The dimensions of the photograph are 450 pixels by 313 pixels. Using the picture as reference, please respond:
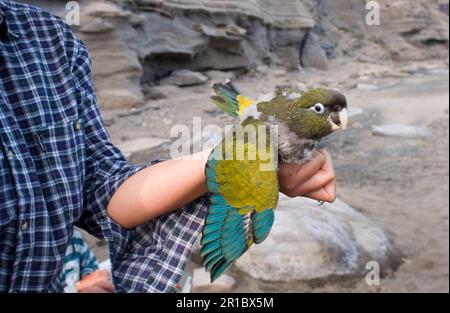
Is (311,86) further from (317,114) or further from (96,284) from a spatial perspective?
(96,284)

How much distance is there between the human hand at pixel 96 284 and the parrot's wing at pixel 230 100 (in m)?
0.46

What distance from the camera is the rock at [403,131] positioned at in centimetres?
175

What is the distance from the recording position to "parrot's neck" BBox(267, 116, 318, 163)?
22cm

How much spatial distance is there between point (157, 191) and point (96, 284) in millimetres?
322

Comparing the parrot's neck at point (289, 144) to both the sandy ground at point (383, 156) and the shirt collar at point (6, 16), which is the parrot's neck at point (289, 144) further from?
the shirt collar at point (6, 16)

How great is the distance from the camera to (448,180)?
5.65 ft

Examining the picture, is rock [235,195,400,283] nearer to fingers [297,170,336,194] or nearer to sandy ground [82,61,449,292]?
sandy ground [82,61,449,292]

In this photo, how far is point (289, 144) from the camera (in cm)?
22

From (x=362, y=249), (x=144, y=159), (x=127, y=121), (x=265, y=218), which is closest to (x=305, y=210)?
(x=362, y=249)

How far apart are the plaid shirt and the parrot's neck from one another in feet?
0.65

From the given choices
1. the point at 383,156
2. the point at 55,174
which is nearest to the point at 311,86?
the point at 55,174

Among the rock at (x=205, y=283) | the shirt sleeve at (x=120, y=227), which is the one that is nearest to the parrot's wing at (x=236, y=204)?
the shirt sleeve at (x=120, y=227)

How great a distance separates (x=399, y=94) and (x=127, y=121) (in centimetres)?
53

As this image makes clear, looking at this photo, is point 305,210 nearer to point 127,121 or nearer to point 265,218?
point 127,121
